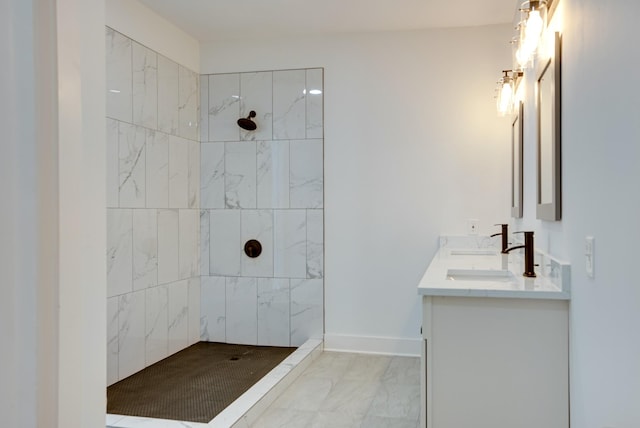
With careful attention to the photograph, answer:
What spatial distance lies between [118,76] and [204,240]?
1.50 metres

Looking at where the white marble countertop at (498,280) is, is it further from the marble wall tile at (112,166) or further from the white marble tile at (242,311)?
the marble wall tile at (112,166)

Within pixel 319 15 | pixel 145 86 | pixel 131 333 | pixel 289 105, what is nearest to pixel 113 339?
pixel 131 333

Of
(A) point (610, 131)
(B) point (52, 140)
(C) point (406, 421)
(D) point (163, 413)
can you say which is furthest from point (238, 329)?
(B) point (52, 140)

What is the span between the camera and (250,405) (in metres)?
2.67

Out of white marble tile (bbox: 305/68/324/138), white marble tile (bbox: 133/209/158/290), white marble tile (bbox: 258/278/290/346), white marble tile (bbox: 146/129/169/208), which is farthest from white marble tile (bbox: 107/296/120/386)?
white marble tile (bbox: 305/68/324/138)

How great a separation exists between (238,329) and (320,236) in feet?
3.26

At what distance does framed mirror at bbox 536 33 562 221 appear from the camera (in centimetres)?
198

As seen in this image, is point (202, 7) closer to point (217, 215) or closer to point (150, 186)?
point (150, 186)

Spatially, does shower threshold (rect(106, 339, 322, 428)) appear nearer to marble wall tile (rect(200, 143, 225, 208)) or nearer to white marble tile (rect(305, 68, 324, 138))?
marble wall tile (rect(200, 143, 225, 208))

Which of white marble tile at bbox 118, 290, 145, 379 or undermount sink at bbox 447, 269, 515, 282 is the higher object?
undermount sink at bbox 447, 269, 515, 282

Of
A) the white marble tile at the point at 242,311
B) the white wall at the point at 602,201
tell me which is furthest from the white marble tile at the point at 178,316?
the white wall at the point at 602,201

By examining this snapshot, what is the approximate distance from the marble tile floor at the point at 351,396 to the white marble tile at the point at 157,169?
1529 millimetres

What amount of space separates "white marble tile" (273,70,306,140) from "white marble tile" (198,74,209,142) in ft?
1.83

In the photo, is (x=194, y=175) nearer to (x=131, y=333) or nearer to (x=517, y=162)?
(x=131, y=333)
